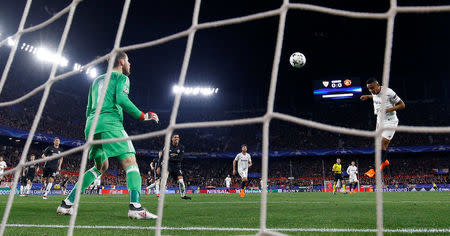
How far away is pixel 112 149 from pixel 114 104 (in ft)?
1.60

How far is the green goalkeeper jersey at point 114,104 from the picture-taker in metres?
3.60

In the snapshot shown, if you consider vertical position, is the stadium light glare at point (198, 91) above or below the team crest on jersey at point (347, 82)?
below

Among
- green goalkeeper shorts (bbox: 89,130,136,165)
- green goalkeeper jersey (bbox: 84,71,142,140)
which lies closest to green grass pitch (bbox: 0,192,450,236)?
green goalkeeper shorts (bbox: 89,130,136,165)

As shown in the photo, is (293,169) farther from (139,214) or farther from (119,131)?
(119,131)

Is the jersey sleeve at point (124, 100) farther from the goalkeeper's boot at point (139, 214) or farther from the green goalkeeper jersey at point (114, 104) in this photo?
the goalkeeper's boot at point (139, 214)

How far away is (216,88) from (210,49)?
→ 1030cm

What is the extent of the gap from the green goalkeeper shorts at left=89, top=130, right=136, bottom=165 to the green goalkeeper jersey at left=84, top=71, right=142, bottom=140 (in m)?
0.06

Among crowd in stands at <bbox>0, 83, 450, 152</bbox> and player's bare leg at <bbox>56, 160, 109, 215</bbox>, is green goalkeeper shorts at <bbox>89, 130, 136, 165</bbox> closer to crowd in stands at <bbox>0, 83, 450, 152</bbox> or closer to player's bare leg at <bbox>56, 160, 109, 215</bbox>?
player's bare leg at <bbox>56, 160, 109, 215</bbox>

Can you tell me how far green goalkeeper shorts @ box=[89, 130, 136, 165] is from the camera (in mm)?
3555

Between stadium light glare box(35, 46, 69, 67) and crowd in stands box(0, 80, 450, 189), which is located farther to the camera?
crowd in stands box(0, 80, 450, 189)

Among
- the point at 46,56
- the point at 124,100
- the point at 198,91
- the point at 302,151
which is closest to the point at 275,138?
the point at 302,151

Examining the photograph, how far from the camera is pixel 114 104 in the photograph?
12.3 ft

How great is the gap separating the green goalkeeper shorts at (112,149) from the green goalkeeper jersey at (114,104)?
57 mm

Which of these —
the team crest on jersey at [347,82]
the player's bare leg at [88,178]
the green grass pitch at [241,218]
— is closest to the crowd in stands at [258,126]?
the team crest on jersey at [347,82]
